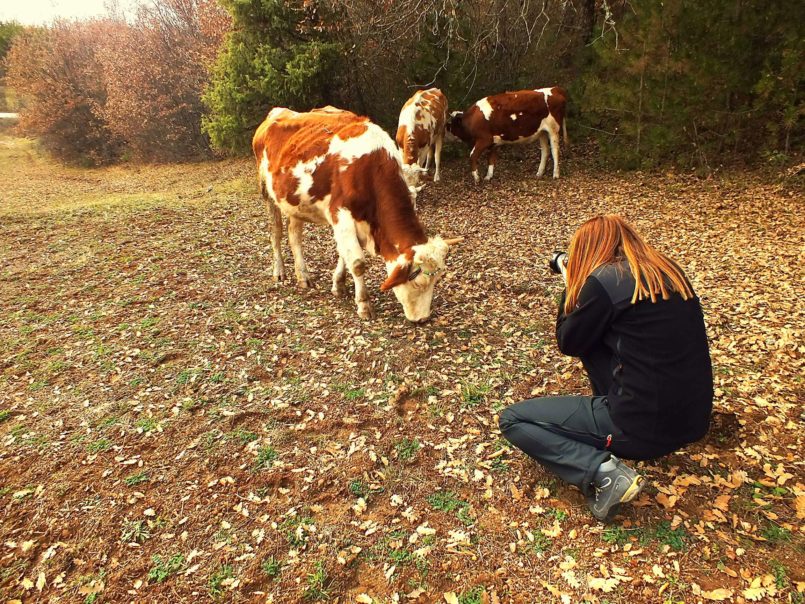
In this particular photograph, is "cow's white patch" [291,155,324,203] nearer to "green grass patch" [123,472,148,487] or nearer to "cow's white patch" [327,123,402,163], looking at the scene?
"cow's white patch" [327,123,402,163]

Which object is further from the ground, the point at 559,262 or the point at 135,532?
the point at 559,262

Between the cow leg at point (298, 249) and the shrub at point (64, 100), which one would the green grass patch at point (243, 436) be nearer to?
the cow leg at point (298, 249)

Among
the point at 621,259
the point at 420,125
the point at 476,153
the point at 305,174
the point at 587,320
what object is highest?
the point at 420,125

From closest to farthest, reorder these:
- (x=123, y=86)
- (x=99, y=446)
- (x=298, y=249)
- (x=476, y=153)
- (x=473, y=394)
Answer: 1. (x=99, y=446)
2. (x=473, y=394)
3. (x=298, y=249)
4. (x=476, y=153)
5. (x=123, y=86)

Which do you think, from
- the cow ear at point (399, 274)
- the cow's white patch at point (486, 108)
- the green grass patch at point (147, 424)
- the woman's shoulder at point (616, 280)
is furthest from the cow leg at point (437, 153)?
the woman's shoulder at point (616, 280)

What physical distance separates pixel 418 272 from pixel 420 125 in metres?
6.55

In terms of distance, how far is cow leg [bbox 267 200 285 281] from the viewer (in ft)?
21.6

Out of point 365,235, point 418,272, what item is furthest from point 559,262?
point 365,235

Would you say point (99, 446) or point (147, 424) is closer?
point (99, 446)

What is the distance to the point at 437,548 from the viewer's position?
2863 mm

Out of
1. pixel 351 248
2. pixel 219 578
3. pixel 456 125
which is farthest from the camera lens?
pixel 456 125

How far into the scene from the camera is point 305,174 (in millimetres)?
5492

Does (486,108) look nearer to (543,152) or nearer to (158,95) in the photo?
(543,152)

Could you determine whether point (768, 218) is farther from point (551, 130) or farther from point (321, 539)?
point (321, 539)
